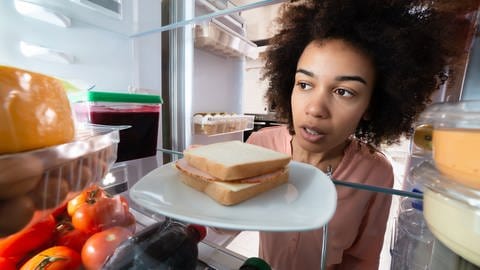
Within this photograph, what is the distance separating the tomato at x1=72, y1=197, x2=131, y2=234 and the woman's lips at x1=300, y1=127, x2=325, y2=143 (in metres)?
0.40

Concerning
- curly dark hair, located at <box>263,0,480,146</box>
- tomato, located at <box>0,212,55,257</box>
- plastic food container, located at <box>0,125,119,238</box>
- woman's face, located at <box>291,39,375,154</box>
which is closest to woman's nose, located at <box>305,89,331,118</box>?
woman's face, located at <box>291,39,375,154</box>

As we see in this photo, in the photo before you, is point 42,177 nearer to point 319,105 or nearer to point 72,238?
point 72,238

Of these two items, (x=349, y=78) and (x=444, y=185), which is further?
(x=349, y=78)

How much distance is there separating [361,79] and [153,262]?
0.46 metres

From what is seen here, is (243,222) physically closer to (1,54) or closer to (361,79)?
(361,79)

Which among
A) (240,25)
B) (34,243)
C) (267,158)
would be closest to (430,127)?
(267,158)

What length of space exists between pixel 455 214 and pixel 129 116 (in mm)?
576

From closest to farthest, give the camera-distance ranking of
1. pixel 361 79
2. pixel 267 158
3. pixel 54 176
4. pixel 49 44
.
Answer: pixel 54 176
pixel 267 158
pixel 361 79
pixel 49 44

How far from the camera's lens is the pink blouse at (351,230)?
0.56 m

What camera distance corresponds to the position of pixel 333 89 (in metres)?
0.42

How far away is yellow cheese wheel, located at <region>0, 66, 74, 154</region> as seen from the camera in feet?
0.52

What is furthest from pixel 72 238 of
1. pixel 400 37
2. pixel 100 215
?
pixel 400 37

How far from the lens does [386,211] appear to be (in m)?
0.61

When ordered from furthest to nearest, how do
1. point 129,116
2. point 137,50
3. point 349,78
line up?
point 137,50 < point 129,116 < point 349,78
